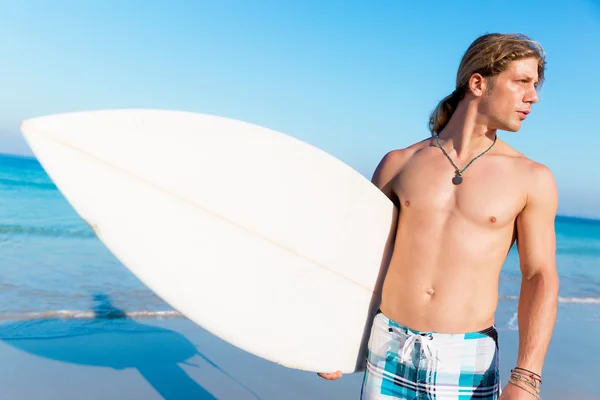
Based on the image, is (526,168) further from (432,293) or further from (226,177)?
(226,177)

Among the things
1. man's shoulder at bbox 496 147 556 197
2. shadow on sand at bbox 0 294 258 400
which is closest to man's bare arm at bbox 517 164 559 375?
man's shoulder at bbox 496 147 556 197

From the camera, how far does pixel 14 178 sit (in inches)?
835

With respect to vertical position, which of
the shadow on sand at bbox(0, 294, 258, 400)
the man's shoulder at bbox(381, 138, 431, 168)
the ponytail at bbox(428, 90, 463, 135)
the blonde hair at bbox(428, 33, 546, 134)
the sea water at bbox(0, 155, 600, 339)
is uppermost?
the blonde hair at bbox(428, 33, 546, 134)

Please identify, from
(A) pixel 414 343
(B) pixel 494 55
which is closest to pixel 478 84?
(B) pixel 494 55

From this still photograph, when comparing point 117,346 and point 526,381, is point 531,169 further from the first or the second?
point 117,346

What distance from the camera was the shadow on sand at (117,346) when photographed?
3680 mm

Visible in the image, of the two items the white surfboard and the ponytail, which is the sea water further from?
the ponytail

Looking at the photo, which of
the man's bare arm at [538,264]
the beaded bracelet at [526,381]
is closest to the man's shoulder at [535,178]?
the man's bare arm at [538,264]

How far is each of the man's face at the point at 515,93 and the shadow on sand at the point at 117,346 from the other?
2.60m

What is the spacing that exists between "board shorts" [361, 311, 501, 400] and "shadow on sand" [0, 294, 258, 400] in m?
2.09

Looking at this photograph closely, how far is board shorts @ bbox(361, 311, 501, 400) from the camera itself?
5.34 feet

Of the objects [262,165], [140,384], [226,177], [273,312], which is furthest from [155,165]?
[140,384]

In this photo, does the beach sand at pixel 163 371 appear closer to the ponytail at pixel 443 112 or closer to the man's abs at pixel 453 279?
the man's abs at pixel 453 279

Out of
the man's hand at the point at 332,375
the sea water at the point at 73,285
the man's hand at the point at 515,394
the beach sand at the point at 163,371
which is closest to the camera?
the man's hand at the point at 515,394
